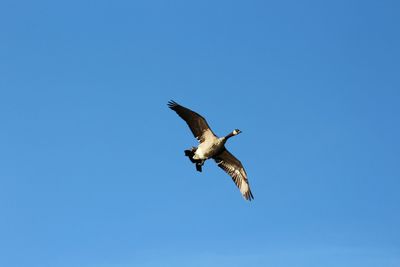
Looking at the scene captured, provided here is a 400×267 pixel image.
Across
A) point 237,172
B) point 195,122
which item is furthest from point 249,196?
point 195,122

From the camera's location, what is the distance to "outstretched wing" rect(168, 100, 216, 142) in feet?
136

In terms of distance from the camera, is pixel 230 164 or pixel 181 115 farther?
pixel 230 164

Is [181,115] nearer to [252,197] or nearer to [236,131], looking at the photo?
[236,131]

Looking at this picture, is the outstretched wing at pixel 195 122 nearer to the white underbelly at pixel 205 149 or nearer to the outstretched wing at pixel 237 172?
the white underbelly at pixel 205 149

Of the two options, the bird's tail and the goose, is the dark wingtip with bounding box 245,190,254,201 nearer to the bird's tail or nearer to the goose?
the goose

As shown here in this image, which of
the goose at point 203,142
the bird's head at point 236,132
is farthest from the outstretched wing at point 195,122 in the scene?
the bird's head at point 236,132

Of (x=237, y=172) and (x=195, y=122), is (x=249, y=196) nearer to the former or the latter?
(x=237, y=172)

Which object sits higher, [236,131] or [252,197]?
[236,131]

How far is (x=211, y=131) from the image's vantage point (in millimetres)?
42375

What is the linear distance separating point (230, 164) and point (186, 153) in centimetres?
385

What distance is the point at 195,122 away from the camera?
138 feet

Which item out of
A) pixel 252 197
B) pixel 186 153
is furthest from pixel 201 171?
pixel 252 197

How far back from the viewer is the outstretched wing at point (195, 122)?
41.4 m

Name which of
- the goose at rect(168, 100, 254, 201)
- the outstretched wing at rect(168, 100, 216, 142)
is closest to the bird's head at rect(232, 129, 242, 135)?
the goose at rect(168, 100, 254, 201)
